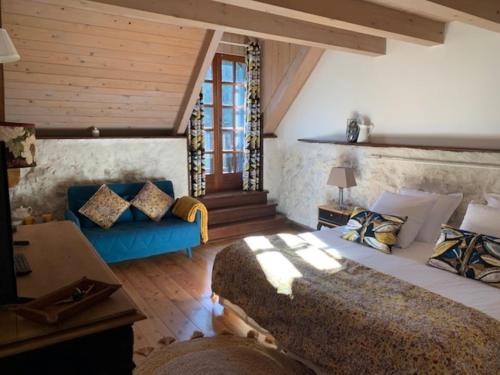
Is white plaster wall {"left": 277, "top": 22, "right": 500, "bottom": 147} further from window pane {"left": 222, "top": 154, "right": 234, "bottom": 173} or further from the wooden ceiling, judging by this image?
window pane {"left": 222, "top": 154, "right": 234, "bottom": 173}

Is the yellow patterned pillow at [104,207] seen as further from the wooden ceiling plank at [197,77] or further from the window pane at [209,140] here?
Result: the window pane at [209,140]

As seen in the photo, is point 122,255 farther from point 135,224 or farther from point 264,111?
point 264,111

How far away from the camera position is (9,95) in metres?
3.81

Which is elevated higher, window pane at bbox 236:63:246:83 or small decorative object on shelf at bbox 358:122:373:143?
window pane at bbox 236:63:246:83

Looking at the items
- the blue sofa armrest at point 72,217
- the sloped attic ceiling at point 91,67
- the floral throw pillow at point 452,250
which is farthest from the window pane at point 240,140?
the floral throw pillow at point 452,250

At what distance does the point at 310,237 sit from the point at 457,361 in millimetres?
1729

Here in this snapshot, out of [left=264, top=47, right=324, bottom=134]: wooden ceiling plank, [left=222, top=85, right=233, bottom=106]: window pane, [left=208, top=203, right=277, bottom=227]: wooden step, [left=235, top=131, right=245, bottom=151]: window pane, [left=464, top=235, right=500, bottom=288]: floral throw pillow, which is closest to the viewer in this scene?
[left=464, top=235, right=500, bottom=288]: floral throw pillow

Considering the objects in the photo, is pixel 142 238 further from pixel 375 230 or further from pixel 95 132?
pixel 375 230

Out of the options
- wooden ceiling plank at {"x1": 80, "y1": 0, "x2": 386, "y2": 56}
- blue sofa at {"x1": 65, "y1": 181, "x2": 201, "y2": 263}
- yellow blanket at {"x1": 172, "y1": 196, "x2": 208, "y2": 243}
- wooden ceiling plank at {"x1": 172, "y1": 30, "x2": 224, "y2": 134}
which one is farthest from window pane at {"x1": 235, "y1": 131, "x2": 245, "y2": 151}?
wooden ceiling plank at {"x1": 80, "y1": 0, "x2": 386, "y2": 56}

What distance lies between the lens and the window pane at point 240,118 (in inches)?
225

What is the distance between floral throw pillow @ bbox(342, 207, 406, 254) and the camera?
10.0 ft

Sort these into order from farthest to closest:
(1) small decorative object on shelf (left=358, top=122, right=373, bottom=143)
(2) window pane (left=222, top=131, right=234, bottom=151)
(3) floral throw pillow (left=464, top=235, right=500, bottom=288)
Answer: (2) window pane (left=222, top=131, right=234, bottom=151)
(1) small decorative object on shelf (left=358, top=122, right=373, bottom=143)
(3) floral throw pillow (left=464, top=235, right=500, bottom=288)

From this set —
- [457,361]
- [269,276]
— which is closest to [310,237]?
[269,276]

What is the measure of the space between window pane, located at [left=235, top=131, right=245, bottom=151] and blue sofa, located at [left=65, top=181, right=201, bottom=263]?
172cm
